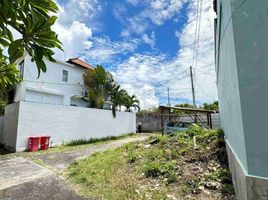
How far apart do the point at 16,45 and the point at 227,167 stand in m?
4.91

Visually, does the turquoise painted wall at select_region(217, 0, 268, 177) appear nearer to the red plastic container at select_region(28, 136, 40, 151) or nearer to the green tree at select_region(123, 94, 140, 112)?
the red plastic container at select_region(28, 136, 40, 151)

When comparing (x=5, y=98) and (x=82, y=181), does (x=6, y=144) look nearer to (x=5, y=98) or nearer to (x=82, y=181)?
(x=5, y=98)

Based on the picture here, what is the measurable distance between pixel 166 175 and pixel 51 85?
14.0m

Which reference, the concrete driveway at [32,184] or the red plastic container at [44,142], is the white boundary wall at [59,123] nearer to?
the red plastic container at [44,142]

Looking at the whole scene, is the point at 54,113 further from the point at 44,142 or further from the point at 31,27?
the point at 31,27

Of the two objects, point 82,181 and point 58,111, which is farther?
point 58,111

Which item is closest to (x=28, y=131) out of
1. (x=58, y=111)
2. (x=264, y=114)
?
(x=58, y=111)

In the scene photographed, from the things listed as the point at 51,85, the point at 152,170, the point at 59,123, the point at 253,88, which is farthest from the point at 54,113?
the point at 253,88

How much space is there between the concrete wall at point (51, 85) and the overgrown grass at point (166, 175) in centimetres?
1056

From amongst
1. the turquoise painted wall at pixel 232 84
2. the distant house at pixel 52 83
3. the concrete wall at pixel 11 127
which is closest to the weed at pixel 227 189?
the turquoise painted wall at pixel 232 84

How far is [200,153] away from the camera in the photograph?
565 centimetres

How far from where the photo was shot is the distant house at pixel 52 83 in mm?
14492

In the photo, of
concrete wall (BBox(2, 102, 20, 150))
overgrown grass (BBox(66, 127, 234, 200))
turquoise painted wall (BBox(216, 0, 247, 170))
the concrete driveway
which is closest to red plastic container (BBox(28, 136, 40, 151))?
concrete wall (BBox(2, 102, 20, 150))

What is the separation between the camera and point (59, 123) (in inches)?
474
